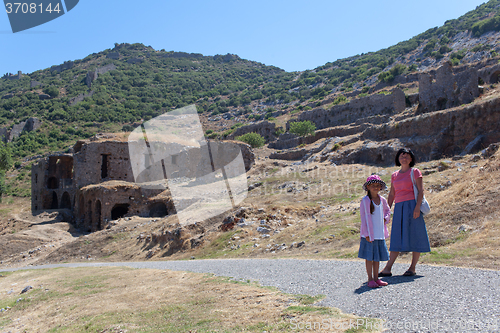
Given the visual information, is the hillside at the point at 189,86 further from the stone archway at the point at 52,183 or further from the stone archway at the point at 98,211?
the stone archway at the point at 98,211

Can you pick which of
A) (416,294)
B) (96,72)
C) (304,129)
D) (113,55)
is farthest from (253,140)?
(113,55)

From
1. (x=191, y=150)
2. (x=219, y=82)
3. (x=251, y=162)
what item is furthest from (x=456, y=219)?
(x=219, y=82)

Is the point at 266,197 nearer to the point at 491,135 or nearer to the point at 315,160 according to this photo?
the point at 315,160

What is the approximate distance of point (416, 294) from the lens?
452 cm

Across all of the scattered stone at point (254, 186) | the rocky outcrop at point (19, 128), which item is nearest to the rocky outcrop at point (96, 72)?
the rocky outcrop at point (19, 128)

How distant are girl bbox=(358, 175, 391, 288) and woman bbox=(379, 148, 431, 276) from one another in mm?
502

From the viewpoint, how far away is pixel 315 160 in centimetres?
3059

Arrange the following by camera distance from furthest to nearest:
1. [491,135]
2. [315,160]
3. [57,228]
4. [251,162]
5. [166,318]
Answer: [251,162], [315,160], [57,228], [491,135], [166,318]

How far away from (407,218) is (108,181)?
94.1 ft

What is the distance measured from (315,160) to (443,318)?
27300 millimetres

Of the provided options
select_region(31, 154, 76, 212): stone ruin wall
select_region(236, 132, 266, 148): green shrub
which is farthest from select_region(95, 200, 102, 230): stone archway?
select_region(236, 132, 266, 148): green shrub

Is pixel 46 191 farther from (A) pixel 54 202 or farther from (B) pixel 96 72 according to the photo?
(B) pixel 96 72

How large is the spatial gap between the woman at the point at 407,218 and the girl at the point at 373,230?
1.65 ft

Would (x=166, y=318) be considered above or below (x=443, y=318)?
below
